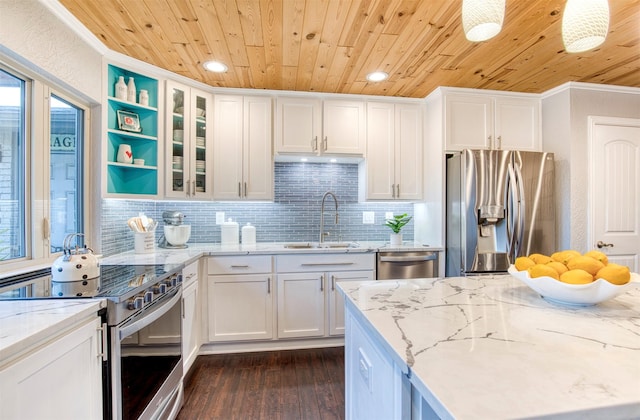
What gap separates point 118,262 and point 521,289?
226 cm

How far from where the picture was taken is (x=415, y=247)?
2.81 metres

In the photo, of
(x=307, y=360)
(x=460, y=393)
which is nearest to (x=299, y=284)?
(x=307, y=360)

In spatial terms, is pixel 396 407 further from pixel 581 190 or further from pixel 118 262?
pixel 581 190

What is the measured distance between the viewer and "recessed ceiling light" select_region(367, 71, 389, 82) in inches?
99.3

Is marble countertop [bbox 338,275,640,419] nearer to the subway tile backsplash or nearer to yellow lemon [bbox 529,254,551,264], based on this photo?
yellow lemon [bbox 529,254,551,264]

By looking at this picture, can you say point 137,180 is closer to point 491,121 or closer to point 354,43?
point 354,43

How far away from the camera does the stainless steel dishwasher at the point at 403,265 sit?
274cm

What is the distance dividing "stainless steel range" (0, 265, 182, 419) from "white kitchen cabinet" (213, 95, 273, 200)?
3.63 feet

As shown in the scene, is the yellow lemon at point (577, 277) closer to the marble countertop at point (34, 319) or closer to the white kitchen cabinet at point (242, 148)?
the marble countertop at point (34, 319)

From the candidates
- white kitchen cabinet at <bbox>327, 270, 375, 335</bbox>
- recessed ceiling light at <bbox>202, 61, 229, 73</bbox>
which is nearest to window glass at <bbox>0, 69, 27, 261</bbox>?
recessed ceiling light at <bbox>202, 61, 229, 73</bbox>

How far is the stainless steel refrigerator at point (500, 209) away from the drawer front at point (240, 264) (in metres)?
1.66

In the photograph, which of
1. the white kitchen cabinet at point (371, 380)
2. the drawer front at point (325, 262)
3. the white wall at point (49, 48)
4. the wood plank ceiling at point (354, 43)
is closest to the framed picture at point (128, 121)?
the white wall at point (49, 48)

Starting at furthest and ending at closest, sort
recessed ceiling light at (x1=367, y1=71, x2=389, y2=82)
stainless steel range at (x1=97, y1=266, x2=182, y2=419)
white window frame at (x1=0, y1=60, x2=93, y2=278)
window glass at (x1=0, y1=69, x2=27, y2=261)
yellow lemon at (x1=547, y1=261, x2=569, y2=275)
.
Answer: recessed ceiling light at (x1=367, y1=71, x2=389, y2=82) < white window frame at (x1=0, y1=60, x2=93, y2=278) < window glass at (x1=0, y1=69, x2=27, y2=261) < stainless steel range at (x1=97, y1=266, x2=182, y2=419) < yellow lemon at (x1=547, y1=261, x2=569, y2=275)

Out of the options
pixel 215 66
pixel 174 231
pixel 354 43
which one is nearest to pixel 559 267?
pixel 354 43
